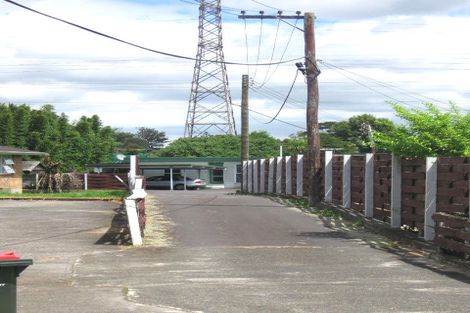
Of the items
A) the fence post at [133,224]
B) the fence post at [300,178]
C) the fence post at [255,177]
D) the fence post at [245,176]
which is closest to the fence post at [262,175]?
the fence post at [255,177]

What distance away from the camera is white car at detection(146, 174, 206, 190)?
190 ft

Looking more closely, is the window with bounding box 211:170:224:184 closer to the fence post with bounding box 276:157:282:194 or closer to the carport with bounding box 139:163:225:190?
the carport with bounding box 139:163:225:190

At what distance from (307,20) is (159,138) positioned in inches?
4701

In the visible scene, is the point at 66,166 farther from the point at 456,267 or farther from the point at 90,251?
the point at 456,267

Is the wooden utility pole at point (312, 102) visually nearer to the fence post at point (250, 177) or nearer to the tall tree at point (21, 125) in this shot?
the fence post at point (250, 177)

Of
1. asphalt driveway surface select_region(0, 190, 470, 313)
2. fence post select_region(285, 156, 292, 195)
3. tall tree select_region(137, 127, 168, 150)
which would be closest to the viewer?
asphalt driveway surface select_region(0, 190, 470, 313)

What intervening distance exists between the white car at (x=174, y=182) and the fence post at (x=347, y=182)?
39397 millimetres

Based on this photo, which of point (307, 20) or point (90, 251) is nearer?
point (90, 251)

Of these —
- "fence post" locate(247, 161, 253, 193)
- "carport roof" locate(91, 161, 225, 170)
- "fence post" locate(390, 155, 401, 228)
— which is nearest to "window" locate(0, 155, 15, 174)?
"fence post" locate(247, 161, 253, 193)

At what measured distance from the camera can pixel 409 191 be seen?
45.0 feet

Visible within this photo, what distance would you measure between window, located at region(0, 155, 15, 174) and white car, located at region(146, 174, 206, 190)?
58.5 feet

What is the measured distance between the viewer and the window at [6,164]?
137 feet

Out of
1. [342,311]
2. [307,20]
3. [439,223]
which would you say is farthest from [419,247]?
[307,20]

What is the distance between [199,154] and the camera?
7231cm
